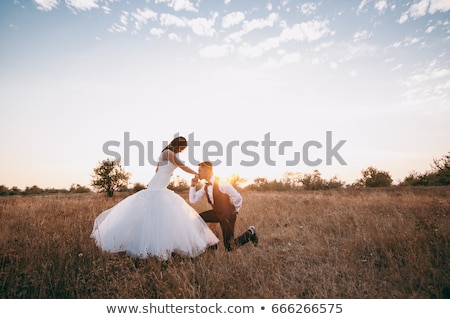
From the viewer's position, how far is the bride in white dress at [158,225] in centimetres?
384

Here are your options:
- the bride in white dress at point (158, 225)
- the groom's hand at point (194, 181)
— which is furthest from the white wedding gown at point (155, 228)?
the groom's hand at point (194, 181)

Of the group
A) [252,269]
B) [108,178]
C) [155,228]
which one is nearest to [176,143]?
[155,228]

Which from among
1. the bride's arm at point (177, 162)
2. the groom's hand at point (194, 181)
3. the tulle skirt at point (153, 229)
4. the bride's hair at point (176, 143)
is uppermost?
the bride's hair at point (176, 143)

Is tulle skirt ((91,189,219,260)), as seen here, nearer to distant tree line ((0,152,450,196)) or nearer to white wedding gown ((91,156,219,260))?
white wedding gown ((91,156,219,260))

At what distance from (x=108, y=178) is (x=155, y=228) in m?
19.5

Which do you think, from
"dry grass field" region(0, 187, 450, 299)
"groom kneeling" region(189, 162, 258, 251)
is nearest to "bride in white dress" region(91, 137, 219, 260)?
"dry grass field" region(0, 187, 450, 299)

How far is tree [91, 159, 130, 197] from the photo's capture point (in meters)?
21.1

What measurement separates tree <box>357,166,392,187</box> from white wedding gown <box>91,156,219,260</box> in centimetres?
2648

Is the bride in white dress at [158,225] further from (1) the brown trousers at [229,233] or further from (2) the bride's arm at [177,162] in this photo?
(1) the brown trousers at [229,233]

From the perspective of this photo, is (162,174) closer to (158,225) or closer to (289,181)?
(158,225)

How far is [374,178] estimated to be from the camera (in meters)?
26.1
